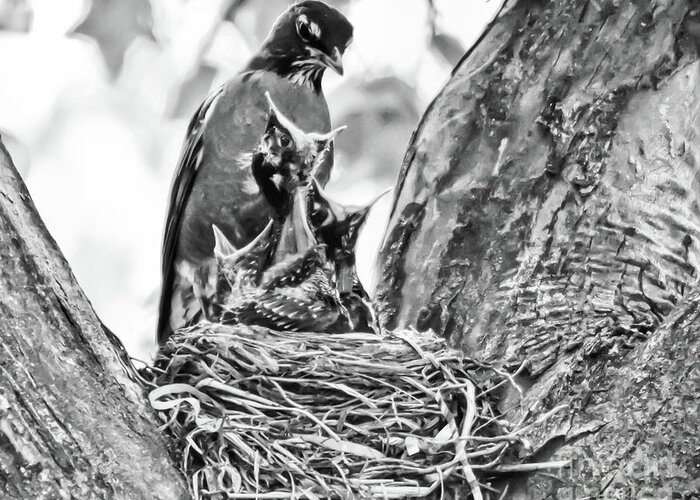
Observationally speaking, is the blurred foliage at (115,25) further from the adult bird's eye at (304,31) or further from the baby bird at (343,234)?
the baby bird at (343,234)

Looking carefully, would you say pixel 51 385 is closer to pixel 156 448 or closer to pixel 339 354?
pixel 156 448

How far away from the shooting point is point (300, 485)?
2.70ft

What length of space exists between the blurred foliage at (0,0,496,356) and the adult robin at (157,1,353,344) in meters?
0.02

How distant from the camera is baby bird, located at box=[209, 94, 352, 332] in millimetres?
1196

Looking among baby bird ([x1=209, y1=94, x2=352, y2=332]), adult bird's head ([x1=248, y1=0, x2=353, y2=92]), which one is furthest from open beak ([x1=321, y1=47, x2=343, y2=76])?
baby bird ([x1=209, y1=94, x2=352, y2=332])

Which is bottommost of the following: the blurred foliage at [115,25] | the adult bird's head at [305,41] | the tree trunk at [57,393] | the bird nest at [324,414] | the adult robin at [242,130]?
the bird nest at [324,414]

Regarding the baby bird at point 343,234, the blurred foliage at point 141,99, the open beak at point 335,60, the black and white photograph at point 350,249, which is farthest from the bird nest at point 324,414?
the open beak at point 335,60

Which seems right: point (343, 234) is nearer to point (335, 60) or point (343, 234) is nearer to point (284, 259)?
point (284, 259)

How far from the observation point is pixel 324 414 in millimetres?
942

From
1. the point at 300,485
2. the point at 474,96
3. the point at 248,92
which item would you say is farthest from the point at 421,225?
the point at 300,485

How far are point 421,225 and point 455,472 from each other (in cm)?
47

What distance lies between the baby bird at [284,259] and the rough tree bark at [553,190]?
0.36 ft

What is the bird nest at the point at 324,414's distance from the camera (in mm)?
827

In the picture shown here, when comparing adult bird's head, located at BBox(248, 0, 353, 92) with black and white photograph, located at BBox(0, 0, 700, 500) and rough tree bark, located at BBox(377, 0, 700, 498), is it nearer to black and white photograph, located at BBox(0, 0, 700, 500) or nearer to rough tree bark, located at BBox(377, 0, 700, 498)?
black and white photograph, located at BBox(0, 0, 700, 500)
